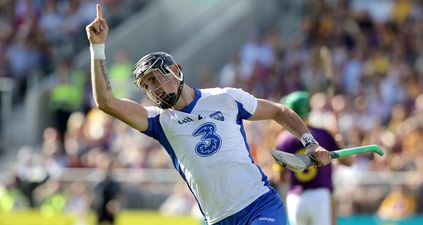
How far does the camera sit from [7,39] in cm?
2391

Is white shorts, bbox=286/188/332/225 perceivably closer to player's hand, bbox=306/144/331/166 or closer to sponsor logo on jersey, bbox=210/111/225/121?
player's hand, bbox=306/144/331/166

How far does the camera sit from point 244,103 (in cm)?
819

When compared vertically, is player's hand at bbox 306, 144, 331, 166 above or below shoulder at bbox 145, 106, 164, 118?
below

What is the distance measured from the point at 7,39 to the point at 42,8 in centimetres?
101

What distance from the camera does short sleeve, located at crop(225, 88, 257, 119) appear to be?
817 cm

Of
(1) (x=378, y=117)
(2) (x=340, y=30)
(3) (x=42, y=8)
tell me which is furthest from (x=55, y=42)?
(1) (x=378, y=117)

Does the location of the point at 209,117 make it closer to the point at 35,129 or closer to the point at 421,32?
the point at 421,32

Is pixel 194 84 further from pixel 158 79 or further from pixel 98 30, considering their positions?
pixel 98 30

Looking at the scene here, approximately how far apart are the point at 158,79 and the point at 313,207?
3.77 metres

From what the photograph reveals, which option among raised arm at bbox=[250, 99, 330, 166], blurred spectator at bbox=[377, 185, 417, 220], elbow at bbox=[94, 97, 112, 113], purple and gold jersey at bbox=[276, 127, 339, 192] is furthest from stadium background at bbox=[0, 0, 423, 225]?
elbow at bbox=[94, 97, 112, 113]

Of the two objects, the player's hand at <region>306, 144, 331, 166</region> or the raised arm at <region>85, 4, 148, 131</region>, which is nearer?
the raised arm at <region>85, 4, 148, 131</region>

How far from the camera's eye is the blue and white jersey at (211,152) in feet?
26.2

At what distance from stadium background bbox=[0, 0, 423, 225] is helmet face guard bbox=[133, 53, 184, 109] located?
5.67 meters

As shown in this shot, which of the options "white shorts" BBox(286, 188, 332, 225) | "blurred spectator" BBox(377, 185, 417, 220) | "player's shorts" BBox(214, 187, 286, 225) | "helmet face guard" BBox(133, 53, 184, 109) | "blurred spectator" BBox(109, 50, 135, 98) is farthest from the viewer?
"blurred spectator" BBox(109, 50, 135, 98)
